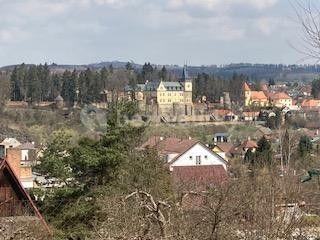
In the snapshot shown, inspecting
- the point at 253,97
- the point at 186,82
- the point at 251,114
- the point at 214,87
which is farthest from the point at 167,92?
the point at 253,97

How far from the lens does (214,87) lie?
9556 cm

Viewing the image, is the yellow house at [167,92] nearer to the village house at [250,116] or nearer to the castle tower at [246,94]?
the village house at [250,116]

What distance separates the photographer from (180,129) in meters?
71.8

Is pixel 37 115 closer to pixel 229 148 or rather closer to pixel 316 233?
pixel 229 148

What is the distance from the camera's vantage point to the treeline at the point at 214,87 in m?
95.9

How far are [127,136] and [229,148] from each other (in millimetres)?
37124

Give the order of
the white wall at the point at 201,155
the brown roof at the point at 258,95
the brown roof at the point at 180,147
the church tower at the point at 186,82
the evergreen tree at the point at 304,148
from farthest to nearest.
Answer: the brown roof at the point at 258,95 → the church tower at the point at 186,82 → the evergreen tree at the point at 304,148 → the brown roof at the point at 180,147 → the white wall at the point at 201,155

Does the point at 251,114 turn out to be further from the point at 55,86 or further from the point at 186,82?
the point at 55,86

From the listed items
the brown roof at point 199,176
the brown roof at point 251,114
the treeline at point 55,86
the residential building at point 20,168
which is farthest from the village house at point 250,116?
the residential building at point 20,168

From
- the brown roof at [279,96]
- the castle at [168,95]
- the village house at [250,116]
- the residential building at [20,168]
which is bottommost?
the village house at [250,116]

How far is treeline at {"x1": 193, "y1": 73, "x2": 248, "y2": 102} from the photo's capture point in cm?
9594

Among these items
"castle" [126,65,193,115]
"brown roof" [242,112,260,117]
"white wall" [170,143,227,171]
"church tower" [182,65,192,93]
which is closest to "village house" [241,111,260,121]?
"brown roof" [242,112,260,117]

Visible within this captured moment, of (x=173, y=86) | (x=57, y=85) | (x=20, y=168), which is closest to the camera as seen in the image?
(x=20, y=168)

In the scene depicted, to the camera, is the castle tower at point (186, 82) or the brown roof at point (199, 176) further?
the castle tower at point (186, 82)
